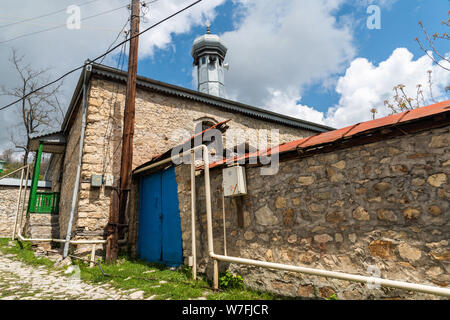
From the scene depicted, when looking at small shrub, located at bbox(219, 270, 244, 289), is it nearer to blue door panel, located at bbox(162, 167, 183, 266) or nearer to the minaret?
blue door panel, located at bbox(162, 167, 183, 266)

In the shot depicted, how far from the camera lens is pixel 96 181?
22.4 feet

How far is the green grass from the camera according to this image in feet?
11.6

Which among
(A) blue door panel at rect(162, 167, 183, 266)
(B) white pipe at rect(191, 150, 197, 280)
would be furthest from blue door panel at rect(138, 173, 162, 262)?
(B) white pipe at rect(191, 150, 197, 280)

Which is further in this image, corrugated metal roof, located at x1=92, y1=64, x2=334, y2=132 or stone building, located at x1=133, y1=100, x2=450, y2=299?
corrugated metal roof, located at x1=92, y1=64, x2=334, y2=132

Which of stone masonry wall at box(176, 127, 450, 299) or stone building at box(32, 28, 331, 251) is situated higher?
stone building at box(32, 28, 331, 251)

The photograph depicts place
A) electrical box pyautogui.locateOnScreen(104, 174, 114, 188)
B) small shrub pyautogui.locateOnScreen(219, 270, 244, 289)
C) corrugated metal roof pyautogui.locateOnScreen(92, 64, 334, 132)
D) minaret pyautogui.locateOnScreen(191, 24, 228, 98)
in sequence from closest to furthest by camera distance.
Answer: small shrub pyautogui.locateOnScreen(219, 270, 244, 289) < electrical box pyautogui.locateOnScreen(104, 174, 114, 188) < corrugated metal roof pyautogui.locateOnScreen(92, 64, 334, 132) < minaret pyautogui.locateOnScreen(191, 24, 228, 98)

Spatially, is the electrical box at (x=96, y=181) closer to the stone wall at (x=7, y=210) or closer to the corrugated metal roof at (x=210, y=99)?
the corrugated metal roof at (x=210, y=99)

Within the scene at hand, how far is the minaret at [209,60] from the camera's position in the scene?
1664cm

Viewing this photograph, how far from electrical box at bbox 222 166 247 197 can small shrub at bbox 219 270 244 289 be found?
1.19 m

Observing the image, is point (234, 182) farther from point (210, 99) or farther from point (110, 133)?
point (210, 99)

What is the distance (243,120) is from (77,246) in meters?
7.23

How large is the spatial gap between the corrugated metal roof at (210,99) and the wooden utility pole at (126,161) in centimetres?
112

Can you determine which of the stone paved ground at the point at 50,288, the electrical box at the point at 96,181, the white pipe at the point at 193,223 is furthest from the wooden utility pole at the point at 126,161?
the white pipe at the point at 193,223

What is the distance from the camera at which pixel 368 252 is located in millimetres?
2805
